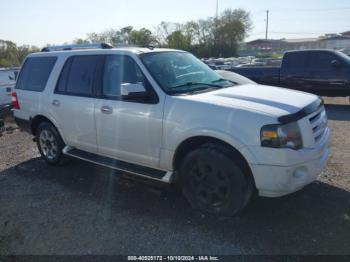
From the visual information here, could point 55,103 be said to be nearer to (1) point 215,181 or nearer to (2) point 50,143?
(2) point 50,143

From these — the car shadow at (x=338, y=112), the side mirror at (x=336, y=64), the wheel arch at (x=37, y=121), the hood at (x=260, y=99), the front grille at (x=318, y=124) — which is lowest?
the car shadow at (x=338, y=112)

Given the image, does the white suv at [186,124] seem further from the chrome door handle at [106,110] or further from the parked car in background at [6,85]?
the parked car in background at [6,85]

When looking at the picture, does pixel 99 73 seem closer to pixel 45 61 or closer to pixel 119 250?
pixel 45 61

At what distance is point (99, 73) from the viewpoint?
15.0 feet

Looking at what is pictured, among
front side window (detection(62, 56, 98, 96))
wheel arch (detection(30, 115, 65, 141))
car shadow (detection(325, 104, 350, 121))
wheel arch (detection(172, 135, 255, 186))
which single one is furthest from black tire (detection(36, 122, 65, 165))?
car shadow (detection(325, 104, 350, 121))

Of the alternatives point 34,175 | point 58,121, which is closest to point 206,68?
point 58,121

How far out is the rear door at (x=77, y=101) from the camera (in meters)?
4.65

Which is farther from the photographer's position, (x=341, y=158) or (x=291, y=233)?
(x=341, y=158)

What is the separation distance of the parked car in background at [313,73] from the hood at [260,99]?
7163 millimetres

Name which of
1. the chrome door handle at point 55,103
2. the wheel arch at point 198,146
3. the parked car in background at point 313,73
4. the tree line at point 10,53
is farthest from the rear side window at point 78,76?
the tree line at point 10,53

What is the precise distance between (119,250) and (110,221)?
623 mm

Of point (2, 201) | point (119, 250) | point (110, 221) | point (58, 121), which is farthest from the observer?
point (58, 121)

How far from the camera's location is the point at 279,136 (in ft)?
10.4

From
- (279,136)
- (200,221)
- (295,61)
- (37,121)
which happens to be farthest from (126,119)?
(295,61)
